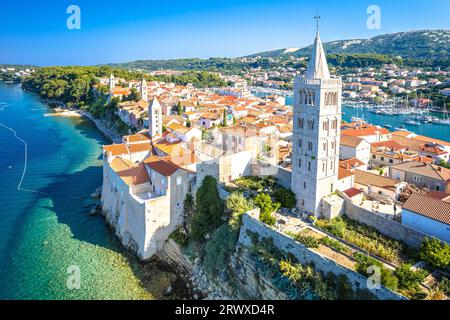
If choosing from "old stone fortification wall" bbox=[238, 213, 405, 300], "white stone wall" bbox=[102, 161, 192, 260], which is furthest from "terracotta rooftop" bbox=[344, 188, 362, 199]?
"white stone wall" bbox=[102, 161, 192, 260]

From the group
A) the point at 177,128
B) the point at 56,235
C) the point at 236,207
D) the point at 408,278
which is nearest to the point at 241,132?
the point at 177,128

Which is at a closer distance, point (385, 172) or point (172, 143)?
point (385, 172)

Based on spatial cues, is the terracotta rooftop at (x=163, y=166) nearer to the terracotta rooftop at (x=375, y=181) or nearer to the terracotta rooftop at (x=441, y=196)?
the terracotta rooftop at (x=375, y=181)

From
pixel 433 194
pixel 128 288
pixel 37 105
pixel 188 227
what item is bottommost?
pixel 128 288

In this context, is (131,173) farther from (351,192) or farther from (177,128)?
(351,192)
